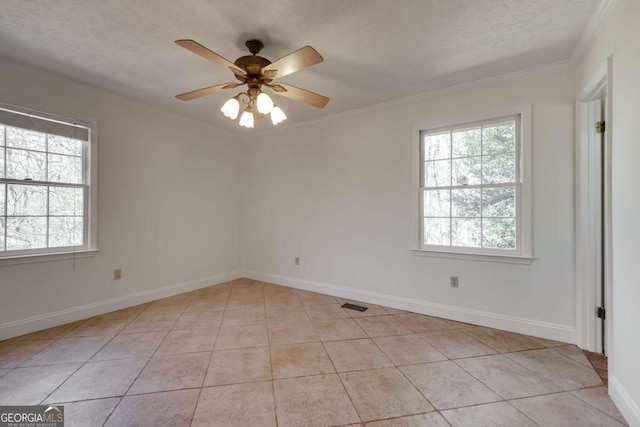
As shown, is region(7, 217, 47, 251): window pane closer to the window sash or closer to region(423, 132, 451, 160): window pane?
the window sash

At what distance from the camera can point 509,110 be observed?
271 centimetres

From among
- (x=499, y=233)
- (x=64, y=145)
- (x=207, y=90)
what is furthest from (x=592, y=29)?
(x=64, y=145)

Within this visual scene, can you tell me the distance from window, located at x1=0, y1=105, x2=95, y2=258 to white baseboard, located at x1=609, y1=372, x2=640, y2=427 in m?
4.54

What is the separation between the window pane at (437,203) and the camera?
10.3 feet

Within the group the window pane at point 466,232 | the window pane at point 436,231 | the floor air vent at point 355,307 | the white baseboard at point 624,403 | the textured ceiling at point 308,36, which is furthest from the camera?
the floor air vent at point 355,307

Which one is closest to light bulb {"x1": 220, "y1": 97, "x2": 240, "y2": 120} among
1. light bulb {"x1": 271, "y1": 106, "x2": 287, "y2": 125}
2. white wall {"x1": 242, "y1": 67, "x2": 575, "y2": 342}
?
light bulb {"x1": 271, "y1": 106, "x2": 287, "y2": 125}

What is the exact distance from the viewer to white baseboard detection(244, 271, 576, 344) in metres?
2.54

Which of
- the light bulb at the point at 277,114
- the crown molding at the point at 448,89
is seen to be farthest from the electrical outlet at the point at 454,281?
the light bulb at the point at 277,114

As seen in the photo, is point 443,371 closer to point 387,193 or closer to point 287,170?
point 387,193

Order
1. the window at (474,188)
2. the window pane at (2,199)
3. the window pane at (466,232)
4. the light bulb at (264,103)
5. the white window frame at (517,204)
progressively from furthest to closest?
the window pane at (466,232)
the window at (474,188)
the white window frame at (517,204)
the window pane at (2,199)
the light bulb at (264,103)

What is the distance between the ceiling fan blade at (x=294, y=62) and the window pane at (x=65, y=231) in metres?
2.64

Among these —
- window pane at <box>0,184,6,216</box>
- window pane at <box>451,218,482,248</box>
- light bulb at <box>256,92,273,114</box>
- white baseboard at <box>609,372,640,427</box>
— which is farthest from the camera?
window pane at <box>451,218,482,248</box>

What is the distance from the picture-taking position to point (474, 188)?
294 centimetres

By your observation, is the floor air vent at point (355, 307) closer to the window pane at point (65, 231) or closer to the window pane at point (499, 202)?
the window pane at point (499, 202)
